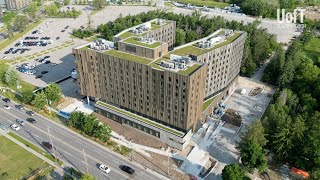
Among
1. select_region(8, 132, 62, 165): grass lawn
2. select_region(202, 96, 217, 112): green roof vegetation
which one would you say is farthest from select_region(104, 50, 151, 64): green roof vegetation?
select_region(8, 132, 62, 165): grass lawn

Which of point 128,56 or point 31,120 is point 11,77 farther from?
point 128,56

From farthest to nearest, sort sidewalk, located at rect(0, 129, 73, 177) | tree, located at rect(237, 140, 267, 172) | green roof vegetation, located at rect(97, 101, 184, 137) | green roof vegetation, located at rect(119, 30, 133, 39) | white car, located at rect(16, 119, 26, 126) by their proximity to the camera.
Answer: green roof vegetation, located at rect(119, 30, 133, 39) → white car, located at rect(16, 119, 26, 126) → green roof vegetation, located at rect(97, 101, 184, 137) → sidewalk, located at rect(0, 129, 73, 177) → tree, located at rect(237, 140, 267, 172)

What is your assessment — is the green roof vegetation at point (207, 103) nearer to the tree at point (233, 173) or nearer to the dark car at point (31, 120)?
the tree at point (233, 173)

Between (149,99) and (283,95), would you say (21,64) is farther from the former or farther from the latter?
(283,95)

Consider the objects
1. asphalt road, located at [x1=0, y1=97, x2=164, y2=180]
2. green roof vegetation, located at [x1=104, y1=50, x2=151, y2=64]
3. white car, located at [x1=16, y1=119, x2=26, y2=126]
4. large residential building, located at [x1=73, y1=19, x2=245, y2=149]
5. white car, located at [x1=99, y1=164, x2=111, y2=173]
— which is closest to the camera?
white car, located at [x1=99, y1=164, x2=111, y2=173]

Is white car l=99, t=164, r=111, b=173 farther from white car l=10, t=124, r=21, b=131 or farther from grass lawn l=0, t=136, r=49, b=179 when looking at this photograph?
white car l=10, t=124, r=21, b=131

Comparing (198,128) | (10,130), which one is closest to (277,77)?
(198,128)
